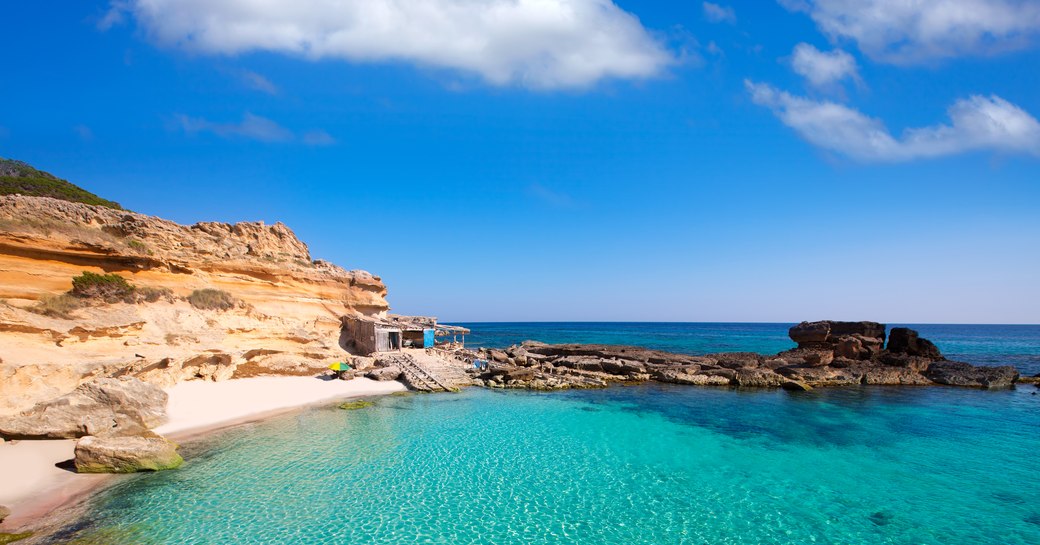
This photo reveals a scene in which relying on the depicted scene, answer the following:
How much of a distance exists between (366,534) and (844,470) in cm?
1299

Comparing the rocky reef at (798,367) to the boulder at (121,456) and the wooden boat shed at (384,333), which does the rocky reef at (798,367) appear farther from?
the boulder at (121,456)

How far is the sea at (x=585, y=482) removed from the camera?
911 cm

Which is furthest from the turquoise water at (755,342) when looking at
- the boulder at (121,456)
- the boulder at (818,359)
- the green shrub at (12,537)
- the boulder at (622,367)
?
the green shrub at (12,537)

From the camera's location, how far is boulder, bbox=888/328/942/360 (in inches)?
1336

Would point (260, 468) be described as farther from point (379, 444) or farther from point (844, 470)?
point (844, 470)

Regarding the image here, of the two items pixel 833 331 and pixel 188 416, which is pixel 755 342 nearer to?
pixel 833 331

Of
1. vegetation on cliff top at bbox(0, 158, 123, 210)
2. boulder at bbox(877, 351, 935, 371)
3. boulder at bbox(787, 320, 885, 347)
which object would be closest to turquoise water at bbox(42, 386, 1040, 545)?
boulder at bbox(877, 351, 935, 371)

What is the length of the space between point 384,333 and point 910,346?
130ft

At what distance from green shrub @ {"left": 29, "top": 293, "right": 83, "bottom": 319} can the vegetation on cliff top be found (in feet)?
44.8

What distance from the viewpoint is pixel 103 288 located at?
19.8m

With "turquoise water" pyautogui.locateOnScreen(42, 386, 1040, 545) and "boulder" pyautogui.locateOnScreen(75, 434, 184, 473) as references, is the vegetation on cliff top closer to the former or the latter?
"boulder" pyautogui.locateOnScreen(75, 434, 184, 473)

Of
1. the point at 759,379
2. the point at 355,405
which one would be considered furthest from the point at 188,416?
the point at 759,379

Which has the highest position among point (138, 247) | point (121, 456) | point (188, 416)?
point (138, 247)

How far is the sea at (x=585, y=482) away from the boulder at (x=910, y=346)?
1575cm
